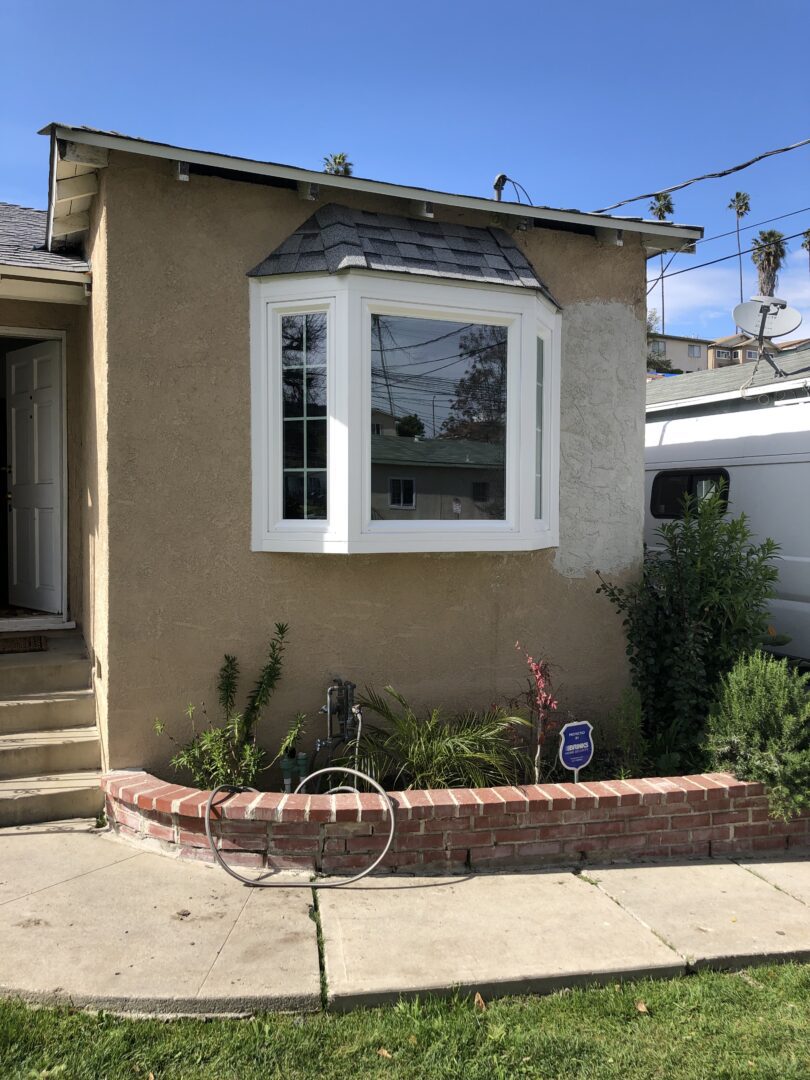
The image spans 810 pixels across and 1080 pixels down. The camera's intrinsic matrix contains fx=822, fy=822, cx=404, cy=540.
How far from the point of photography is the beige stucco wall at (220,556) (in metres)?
4.84

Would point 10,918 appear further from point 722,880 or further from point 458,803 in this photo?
point 722,880

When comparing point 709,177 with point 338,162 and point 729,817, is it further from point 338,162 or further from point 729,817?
point 338,162

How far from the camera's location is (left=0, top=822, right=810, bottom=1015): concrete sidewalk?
320cm

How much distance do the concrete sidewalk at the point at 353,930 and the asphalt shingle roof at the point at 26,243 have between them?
3.66m

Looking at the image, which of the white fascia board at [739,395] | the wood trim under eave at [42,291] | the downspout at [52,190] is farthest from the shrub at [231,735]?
the white fascia board at [739,395]

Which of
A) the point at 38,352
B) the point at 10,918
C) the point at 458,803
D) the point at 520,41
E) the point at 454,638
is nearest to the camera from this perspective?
the point at 10,918

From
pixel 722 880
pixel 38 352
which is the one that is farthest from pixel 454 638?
pixel 38 352

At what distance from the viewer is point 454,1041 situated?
2926 millimetres

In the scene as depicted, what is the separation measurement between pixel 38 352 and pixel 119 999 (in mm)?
5307

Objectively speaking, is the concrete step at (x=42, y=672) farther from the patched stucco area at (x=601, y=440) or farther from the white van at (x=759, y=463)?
the white van at (x=759, y=463)

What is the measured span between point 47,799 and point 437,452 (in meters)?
3.13

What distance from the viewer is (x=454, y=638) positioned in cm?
556

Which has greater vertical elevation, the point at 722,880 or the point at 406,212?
the point at 406,212

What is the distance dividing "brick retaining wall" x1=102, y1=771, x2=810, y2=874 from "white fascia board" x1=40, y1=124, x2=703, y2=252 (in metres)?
3.52
